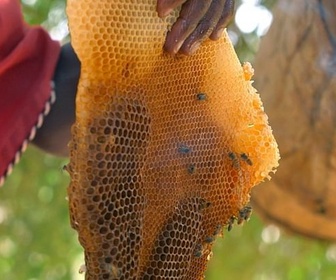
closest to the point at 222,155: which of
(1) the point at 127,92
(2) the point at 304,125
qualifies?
(1) the point at 127,92

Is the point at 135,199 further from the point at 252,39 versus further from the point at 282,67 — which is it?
the point at 252,39

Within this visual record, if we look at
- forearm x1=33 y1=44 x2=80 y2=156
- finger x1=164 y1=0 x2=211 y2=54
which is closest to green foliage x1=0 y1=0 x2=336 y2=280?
forearm x1=33 y1=44 x2=80 y2=156

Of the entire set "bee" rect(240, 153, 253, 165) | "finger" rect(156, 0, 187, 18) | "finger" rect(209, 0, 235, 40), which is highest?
"finger" rect(156, 0, 187, 18)

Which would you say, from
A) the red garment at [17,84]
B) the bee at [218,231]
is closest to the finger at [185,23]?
the bee at [218,231]

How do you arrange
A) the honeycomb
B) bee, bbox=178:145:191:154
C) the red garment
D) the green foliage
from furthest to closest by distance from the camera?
the green foliage
the red garment
bee, bbox=178:145:191:154
the honeycomb

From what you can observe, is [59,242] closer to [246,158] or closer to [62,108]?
[62,108]

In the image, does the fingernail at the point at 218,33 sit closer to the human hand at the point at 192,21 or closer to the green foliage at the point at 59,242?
the human hand at the point at 192,21

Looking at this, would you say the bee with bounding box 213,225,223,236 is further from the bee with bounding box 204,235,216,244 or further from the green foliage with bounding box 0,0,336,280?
the green foliage with bounding box 0,0,336,280
